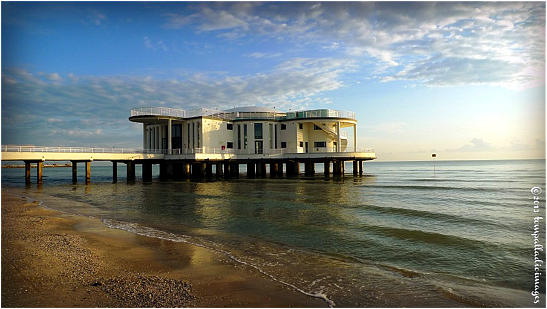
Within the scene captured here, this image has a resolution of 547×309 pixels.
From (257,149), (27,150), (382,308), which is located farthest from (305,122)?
(382,308)

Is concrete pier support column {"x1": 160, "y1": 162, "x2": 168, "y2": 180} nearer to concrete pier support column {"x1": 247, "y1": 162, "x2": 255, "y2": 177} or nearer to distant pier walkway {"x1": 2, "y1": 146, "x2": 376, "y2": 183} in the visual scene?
distant pier walkway {"x1": 2, "y1": 146, "x2": 376, "y2": 183}

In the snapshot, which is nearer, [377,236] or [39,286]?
[39,286]

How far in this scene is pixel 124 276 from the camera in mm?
7059

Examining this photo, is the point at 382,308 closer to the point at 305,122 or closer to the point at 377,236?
the point at 377,236

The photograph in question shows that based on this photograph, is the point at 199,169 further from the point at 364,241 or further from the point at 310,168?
the point at 364,241

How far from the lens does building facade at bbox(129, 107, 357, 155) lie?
4281 cm

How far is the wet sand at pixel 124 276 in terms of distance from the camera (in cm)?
588

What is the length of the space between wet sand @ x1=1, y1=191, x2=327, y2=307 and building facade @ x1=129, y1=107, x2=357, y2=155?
32.6 meters

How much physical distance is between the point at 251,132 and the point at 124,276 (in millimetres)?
39069

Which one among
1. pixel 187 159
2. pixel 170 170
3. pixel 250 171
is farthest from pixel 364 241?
pixel 170 170

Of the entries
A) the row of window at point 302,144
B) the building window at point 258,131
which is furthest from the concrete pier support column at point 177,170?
the building window at point 258,131

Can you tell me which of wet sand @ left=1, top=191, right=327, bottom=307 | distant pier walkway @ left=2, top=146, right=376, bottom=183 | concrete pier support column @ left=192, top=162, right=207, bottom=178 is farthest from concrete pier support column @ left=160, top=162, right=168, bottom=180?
wet sand @ left=1, top=191, right=327, bottom=307

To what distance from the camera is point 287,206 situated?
18969 millimetres

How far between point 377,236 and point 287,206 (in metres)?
7.55
